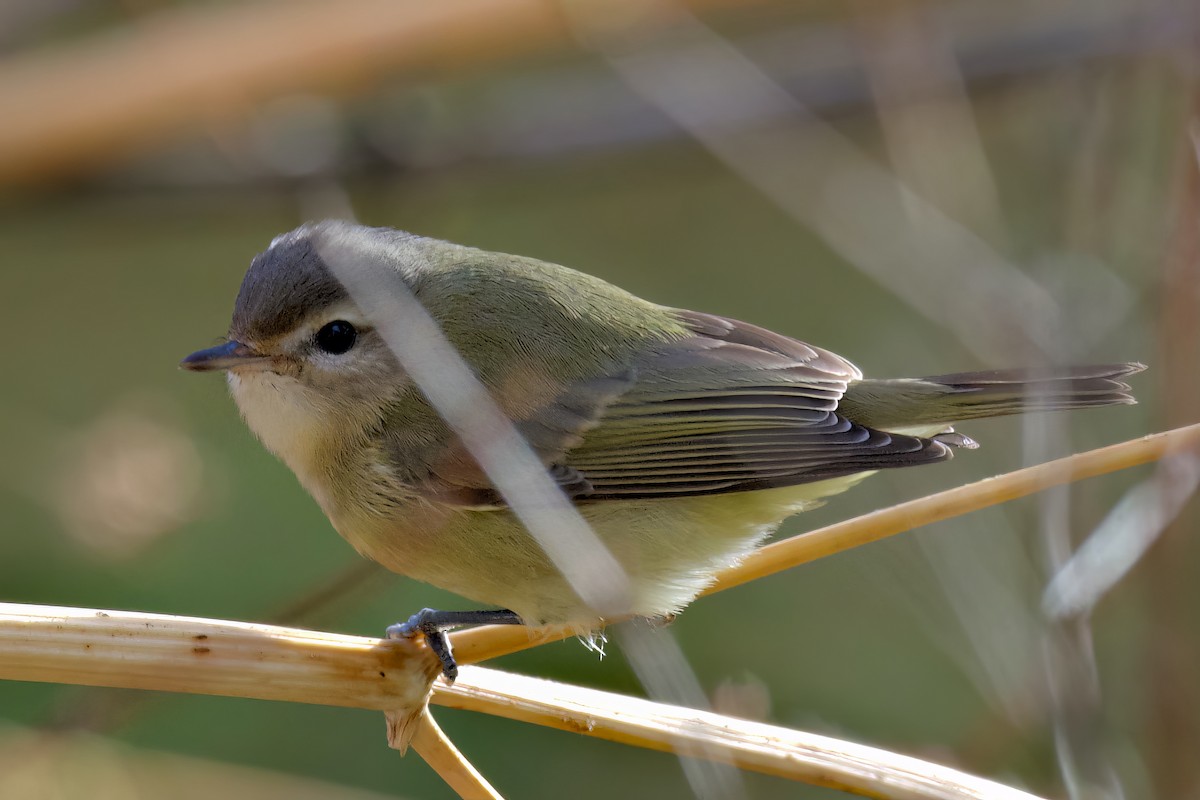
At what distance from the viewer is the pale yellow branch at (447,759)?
76.5 inches

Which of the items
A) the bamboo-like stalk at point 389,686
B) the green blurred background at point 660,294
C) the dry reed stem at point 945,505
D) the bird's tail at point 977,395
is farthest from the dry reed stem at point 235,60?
the bamboo-like stalk at point 389,686

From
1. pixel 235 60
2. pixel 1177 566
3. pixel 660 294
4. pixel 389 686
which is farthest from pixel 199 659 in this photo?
pixel 660 294

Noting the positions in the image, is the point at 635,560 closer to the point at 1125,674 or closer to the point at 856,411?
the point at 856,411

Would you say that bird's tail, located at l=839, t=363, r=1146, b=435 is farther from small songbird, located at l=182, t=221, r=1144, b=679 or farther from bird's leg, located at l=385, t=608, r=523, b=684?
bird's leg, located at l=385, t=608, r=523, b=684

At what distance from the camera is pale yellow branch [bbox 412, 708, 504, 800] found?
194 cm

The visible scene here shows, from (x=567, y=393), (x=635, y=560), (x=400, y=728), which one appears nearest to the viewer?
(x=400, y=728)

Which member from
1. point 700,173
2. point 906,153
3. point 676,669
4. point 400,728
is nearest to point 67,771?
point 400,728

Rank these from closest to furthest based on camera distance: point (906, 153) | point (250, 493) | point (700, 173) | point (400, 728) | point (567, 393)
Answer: point (400, 728) → point (567, 393) → point (906, 153) → point (250, 493) → point (700, 173)

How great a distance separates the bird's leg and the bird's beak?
62cm

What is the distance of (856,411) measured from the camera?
2.60 meters

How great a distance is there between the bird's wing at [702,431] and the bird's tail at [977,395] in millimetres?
77

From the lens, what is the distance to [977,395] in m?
2.47

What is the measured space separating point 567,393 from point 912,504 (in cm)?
85

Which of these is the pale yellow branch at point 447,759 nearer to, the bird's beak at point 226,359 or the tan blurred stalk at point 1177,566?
the bird's beak at point 226,359
